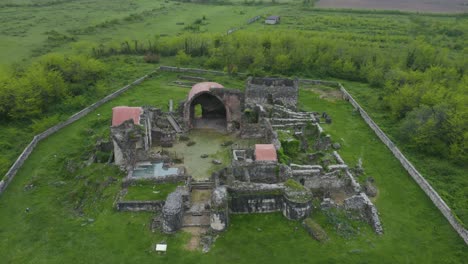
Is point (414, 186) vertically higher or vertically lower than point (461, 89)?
lower

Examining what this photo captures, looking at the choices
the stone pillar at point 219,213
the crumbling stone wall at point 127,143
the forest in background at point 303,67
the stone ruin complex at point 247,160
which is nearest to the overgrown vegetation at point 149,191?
the stone ruin complex at point 247,160

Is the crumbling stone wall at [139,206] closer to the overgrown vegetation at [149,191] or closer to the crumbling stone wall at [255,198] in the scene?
the overgrown vegetation at [149,191]

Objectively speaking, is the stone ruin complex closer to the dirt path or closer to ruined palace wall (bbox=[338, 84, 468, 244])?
the dirt path

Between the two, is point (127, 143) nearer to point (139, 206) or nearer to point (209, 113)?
point (139, 206)

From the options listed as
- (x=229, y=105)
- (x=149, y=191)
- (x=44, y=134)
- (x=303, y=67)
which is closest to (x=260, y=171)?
(x=149, y=191)

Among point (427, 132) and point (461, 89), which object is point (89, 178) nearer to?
point (427, 132)

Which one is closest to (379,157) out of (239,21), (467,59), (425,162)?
(425,162)

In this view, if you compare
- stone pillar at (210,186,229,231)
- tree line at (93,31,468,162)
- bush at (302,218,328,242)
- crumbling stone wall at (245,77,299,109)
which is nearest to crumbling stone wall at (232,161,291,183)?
stone pillar at (210,186,229,231)
